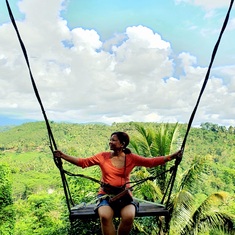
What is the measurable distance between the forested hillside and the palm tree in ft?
0.97

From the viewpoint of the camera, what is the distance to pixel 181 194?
28.5ft

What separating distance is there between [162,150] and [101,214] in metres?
6.78

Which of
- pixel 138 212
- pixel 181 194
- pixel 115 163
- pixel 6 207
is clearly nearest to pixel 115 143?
pixel 115 163

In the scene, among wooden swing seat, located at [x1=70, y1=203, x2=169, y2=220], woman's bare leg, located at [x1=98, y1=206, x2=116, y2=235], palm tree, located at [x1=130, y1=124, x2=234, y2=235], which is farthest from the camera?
palm tree, located at [x1=130, y1=124, x2=234, y2=235]

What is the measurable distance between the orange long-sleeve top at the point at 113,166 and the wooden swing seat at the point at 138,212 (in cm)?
17

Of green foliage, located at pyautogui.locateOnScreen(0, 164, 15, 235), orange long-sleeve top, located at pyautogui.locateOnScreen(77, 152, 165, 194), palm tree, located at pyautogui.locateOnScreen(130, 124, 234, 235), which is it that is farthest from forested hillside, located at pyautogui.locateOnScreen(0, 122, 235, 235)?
orange long-sleeve top, located at pyautogui.locateOnScreen(77, 152, 165, 194)

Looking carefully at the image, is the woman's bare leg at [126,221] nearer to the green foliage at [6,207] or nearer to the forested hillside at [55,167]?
the forested hillside at [55,167]

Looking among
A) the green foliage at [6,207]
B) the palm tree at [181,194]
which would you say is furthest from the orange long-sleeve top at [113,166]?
the green foliage at [6,207]

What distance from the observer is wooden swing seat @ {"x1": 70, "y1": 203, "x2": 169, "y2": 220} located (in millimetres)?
2898

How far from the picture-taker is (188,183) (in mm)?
9328

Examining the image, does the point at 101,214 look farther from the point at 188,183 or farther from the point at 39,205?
the point at 39,205

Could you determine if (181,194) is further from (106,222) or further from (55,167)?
(55,167)

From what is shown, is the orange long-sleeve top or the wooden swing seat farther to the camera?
the orange long-sleeve top

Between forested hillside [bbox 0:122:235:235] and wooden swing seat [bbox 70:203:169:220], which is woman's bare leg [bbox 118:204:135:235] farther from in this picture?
forested hillside [bbox 0:122:235:235]
